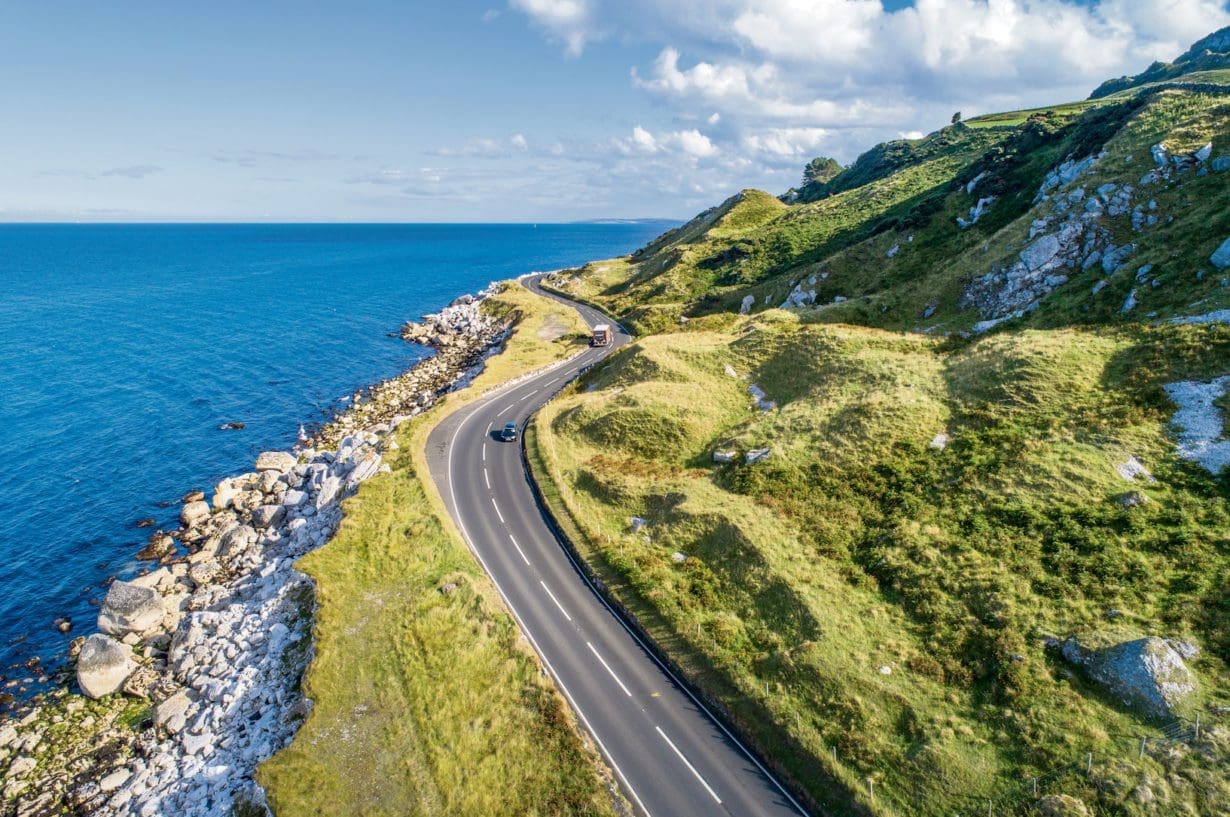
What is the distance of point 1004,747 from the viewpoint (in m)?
22.6

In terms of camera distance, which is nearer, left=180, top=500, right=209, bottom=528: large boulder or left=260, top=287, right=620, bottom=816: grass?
left=260, top=287, right=620, bottom=816: grass

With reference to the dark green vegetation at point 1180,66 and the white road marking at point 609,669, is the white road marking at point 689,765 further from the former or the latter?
the dark green vegetation at point 1180,66

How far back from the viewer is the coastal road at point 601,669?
23.6 m

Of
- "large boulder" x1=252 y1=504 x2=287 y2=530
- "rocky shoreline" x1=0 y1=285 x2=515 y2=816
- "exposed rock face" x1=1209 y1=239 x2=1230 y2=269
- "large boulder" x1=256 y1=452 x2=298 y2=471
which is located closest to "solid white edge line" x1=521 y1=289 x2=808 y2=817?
"rocky shoreline" x1=0 y1=285 x2=515 y2=816

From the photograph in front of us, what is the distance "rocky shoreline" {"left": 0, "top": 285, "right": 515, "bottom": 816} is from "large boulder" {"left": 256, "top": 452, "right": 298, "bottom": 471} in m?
4.09

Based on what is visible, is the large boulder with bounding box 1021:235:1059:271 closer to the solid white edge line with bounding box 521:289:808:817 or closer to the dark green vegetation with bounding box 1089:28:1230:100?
the solid white edge line with bounding box 521:289:808:817

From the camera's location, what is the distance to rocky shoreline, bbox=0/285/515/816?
2902cm

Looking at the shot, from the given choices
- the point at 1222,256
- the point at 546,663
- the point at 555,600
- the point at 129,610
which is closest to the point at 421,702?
the point at 546,663

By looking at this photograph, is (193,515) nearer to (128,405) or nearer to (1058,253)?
(128,405)

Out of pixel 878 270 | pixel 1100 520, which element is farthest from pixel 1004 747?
pixel 878 270

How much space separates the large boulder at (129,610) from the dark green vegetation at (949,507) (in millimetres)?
28163

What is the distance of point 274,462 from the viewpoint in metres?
60.0

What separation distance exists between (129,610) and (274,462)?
21.6 meters

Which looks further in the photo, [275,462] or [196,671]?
[275,462]
